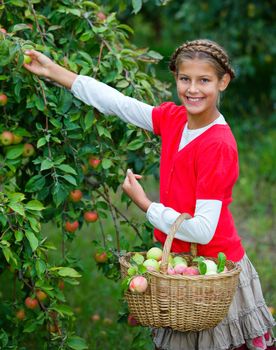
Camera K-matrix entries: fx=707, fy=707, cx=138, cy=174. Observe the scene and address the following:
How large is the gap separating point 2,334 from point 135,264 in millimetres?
621

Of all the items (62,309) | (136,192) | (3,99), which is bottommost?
(62,309)

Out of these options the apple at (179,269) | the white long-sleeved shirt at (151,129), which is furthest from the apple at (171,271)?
the white long-sleeved shirt at (151,129)

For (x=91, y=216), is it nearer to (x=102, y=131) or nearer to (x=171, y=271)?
(x=102, y=131)

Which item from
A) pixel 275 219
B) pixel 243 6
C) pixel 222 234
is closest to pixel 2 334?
pixel 222 234

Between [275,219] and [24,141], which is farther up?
[24,141]

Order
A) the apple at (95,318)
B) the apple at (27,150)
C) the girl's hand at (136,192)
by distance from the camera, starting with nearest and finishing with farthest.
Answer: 1. the girl's hand at (136,192)
2. the apple at (27,150)
3. the apple at (95,318)

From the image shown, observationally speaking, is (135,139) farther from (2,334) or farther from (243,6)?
(243,6)

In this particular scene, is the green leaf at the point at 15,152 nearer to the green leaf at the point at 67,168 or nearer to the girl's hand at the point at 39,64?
the green leaf at the point at 67,168

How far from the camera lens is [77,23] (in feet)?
8.77

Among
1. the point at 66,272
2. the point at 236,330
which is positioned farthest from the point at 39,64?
the point at 236,330

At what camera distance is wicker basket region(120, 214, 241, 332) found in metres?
1.93

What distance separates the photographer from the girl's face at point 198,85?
82.4 inches

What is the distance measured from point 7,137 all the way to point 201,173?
29.1 inches

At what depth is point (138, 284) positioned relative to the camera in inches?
76.0
